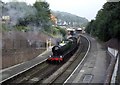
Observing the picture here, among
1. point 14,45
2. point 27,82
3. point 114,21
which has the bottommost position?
point 27,82

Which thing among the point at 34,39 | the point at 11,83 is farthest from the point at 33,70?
the point at 34,39

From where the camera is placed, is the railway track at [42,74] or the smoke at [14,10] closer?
the railway track at [42,74]

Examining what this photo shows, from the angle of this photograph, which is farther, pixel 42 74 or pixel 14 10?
pixel 14 10

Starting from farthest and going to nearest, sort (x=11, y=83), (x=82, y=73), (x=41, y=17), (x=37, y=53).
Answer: (x=41, y=17)
(x=37, y=53)
(x=82, y=73)
(x=11, y=83)

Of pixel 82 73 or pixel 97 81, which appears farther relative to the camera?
pixel 82 73

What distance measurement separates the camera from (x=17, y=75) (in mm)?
23906

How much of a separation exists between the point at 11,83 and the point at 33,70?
660 centimetres

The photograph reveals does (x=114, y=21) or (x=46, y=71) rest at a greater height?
(x=114, y=21)

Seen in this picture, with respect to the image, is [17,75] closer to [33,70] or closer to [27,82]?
[27,82]

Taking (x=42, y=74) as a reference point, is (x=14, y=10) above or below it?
above

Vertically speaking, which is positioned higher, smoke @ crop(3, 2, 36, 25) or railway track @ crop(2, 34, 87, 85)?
smoke @ crop(3, 2, 36, 25)

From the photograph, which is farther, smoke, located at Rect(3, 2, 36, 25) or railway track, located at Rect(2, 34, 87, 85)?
smoke, located at Rect(3, 2, 36, 25)

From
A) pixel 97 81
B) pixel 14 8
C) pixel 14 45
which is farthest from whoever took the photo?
pixel 14 45

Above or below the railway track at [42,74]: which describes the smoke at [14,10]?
above
